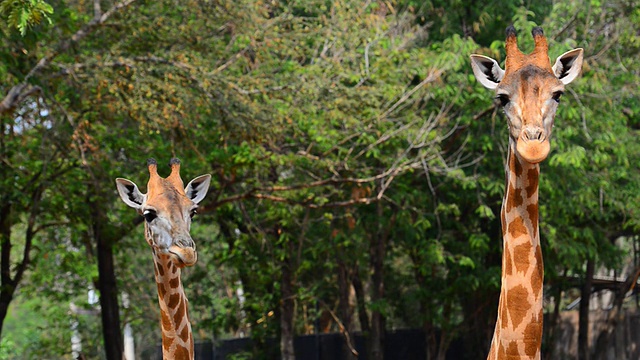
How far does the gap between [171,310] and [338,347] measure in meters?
17.6

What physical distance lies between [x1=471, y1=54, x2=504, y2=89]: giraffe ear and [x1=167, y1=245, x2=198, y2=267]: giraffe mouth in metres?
2.45

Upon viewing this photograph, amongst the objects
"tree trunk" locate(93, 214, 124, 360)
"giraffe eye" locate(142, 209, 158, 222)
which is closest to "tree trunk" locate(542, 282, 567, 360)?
"tree trunk" locate(93, 214, 124, 360)

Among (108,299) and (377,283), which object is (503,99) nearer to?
(108,299)

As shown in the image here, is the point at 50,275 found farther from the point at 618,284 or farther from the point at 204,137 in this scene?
the point at 618,284

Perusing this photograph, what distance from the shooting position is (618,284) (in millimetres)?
26859

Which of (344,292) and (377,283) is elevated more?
(377,283)

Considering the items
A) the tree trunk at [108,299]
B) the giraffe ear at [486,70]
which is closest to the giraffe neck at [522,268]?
the giraffe ear at [486,70]

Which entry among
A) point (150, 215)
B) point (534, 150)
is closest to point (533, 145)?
point (534, 150)

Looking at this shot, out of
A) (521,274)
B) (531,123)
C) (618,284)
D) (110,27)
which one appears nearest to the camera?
(531,123)

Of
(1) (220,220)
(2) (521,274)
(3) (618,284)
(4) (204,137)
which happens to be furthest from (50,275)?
(2) (521,274)

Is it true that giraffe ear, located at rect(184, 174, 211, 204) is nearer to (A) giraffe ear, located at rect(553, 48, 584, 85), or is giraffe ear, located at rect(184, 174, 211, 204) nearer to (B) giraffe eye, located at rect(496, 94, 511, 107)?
(B) giraffe eye, located at rect(496, 94, 511, 107)

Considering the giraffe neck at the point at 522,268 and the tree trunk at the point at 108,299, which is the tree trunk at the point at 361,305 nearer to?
the tree trunk at the point at 108,299

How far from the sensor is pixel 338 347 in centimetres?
2612

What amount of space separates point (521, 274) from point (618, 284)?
2097 centimetres
